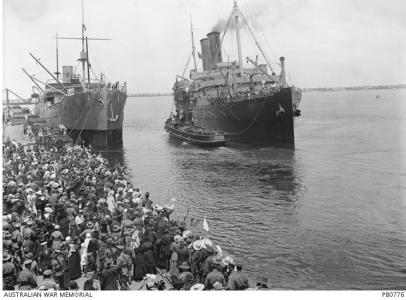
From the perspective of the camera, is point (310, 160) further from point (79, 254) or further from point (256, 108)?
point (79, 254)

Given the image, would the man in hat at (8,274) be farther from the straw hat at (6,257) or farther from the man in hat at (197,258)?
the man in hat at (197,258)

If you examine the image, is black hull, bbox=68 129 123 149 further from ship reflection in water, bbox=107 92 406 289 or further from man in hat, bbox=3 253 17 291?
man in hat, bbox=3 253 17 291

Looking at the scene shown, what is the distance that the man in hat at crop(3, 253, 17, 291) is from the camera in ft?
33.0

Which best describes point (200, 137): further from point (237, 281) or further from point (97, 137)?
point (237, 281)

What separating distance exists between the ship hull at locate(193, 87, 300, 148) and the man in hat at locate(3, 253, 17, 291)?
127ft

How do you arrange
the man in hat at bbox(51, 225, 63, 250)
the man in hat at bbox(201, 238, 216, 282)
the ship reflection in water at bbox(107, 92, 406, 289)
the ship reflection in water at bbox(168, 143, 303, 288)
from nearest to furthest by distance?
the man in hat at bbox(201, 238, 216, 282) → the man in hat at bbox(51, 225, 63, 250) → the ship reflection in water at bbox(107, 92, 406, 289) → the ship reflection in water at bbox(168, 143, 303, 288)

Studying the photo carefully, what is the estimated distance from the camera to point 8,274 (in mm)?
10141

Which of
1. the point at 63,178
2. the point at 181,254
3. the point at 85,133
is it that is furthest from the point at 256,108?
the point at 181,254

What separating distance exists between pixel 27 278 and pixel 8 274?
1183 millimetres

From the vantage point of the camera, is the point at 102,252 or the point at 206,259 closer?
the point at 102,252

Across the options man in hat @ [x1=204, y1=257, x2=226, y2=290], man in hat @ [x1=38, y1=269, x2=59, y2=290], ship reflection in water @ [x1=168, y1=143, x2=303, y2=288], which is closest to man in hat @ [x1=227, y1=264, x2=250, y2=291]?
man in hat @ [x1=204, y1=257, x2=226, y2=290]

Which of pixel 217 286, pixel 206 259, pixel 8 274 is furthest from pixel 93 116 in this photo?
pixel 217 286

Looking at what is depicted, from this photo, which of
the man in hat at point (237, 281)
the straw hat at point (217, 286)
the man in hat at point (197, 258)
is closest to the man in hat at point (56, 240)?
the man in hat at point (197, 258)

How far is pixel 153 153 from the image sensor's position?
49312mm
